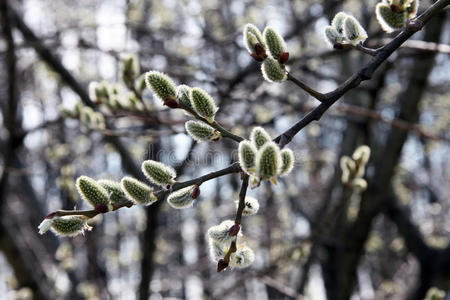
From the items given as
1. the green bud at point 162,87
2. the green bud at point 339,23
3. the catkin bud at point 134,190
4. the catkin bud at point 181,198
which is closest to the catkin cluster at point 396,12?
the green bud at point 339,23

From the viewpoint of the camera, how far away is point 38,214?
18.1 ft

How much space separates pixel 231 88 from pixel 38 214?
11.3 feet

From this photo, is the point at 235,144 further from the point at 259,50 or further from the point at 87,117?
the point at 259,50

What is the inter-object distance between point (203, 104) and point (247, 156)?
0.86ft

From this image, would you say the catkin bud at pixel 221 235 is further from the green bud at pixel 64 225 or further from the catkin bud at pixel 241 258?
the green bud at pixel 64 225

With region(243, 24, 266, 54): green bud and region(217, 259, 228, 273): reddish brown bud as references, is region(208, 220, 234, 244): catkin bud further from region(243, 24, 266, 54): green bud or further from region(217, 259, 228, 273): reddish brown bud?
region(243, 24, 266, 54): green bud

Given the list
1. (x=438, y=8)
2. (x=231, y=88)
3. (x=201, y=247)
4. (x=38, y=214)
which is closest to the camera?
(x=438, y=8)

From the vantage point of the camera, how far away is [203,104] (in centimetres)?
130

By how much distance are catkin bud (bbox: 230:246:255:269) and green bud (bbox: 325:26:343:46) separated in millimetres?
692

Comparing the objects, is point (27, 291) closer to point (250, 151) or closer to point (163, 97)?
point (163, 97)

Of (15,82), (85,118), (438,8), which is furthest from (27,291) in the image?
(438,8)

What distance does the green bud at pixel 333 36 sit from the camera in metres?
1.43

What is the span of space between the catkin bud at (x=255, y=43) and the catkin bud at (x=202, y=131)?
0.86ft

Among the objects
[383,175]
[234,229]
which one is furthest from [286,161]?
[383,175]
